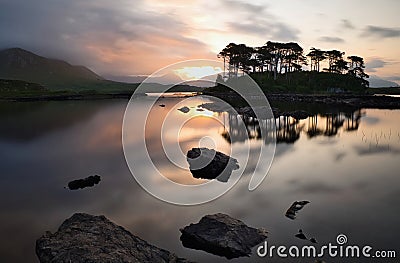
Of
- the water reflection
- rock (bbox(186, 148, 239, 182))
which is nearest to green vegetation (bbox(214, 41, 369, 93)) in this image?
the water reflection

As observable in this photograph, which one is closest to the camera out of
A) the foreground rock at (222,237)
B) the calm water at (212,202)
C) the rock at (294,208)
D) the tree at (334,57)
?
the foreground rock at (222,237)

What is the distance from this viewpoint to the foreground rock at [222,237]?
9.25 metres

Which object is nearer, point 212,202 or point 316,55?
point 212,202

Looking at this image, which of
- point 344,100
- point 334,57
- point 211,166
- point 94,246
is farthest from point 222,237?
point 334,57

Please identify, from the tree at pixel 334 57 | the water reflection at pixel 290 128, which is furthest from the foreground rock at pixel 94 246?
the tree at pixel 334 57

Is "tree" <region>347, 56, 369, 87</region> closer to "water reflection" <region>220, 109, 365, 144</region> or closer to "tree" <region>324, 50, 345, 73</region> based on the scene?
"tree" <region>324, 50, 345, 73</region>

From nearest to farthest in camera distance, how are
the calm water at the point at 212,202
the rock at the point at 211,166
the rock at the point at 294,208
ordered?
the calm water at the point at 212,202 < the rock at the point at 294,208 < the rock at the point at 211,166

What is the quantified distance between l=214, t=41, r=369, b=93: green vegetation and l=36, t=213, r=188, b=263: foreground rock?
82143 mm

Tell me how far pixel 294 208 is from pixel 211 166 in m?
6.29

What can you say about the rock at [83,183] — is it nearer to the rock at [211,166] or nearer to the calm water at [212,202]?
the calm water at [212,202]

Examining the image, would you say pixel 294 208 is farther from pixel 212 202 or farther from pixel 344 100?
pixel 344 100

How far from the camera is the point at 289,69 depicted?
105 meters

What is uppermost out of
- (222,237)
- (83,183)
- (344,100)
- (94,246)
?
(344,100)
